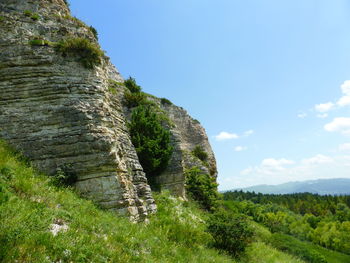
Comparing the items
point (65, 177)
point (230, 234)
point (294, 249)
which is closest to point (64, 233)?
point (65, 177)

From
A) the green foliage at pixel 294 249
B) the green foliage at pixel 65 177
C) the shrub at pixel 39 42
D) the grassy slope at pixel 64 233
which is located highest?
the shrub at pixel 39 42

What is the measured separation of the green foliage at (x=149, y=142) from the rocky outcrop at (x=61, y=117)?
307cm

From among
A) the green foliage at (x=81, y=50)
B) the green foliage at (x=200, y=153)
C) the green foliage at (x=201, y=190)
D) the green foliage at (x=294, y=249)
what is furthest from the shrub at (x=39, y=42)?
the green foliage at (x=294, y=249)

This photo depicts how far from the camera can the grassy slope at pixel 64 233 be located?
4.96m

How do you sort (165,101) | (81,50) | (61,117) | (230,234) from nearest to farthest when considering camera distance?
(61,117), (230,234), (81,50), (165,101)

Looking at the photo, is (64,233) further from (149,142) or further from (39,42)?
(149,142)

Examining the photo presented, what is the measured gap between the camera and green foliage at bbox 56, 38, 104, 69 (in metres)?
12.5

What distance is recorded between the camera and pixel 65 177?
9602 mm

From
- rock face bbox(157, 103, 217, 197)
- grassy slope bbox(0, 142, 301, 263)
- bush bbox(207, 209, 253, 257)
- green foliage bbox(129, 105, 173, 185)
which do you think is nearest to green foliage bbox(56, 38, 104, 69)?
grassy slope bbox(0, 142, 301, 263)

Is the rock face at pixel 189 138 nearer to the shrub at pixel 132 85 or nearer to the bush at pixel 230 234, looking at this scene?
the shrub at pixel 132 85

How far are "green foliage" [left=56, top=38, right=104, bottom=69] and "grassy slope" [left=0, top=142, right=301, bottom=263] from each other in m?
5.54

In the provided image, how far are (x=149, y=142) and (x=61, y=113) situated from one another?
6994mm

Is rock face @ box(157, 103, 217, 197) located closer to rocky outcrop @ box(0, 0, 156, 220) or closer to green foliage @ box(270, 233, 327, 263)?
green foliage @ box(270, 233, 327, 263)

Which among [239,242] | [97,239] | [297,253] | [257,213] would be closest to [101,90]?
[97,239]
